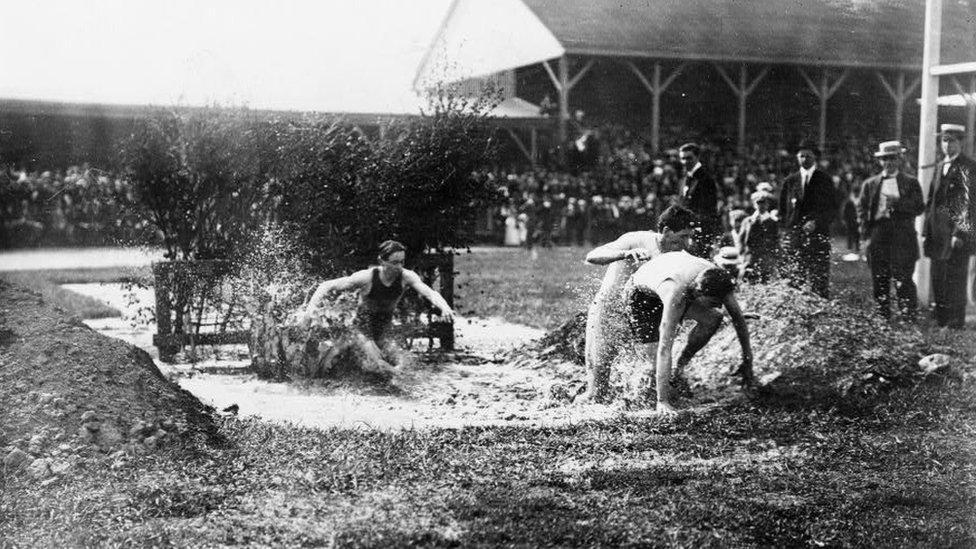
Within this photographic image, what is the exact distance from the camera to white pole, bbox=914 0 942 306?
12.2 m

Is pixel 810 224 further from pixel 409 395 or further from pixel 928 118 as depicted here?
pixel 409 395

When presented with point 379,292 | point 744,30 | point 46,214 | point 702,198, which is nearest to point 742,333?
point 379,292

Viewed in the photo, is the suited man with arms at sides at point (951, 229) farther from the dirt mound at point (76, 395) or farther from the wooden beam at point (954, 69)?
the dirt mound at point (76, 395)

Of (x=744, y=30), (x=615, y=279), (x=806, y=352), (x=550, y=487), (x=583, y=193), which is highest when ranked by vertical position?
(x=744, y=30)

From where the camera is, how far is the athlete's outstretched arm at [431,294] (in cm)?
821

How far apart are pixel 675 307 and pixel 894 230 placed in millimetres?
5467

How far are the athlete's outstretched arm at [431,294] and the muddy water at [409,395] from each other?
2.05ft

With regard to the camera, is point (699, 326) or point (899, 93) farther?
point (899, 93)

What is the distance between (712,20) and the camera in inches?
1054

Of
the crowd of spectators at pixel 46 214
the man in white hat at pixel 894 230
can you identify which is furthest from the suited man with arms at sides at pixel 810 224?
the crowd of spectators at pixel 46 214

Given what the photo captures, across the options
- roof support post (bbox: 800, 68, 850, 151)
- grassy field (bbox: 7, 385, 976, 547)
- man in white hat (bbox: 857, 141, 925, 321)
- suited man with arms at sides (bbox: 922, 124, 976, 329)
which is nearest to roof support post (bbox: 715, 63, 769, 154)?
roof support post (bbox: 800, 68, 850, 151)

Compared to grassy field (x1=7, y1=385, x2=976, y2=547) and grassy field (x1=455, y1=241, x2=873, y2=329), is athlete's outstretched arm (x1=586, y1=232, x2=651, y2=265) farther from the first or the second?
grassy field (x1=455, y1=241, x2=873, y2=329)

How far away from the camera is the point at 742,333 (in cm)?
744

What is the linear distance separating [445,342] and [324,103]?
15.2 meters
